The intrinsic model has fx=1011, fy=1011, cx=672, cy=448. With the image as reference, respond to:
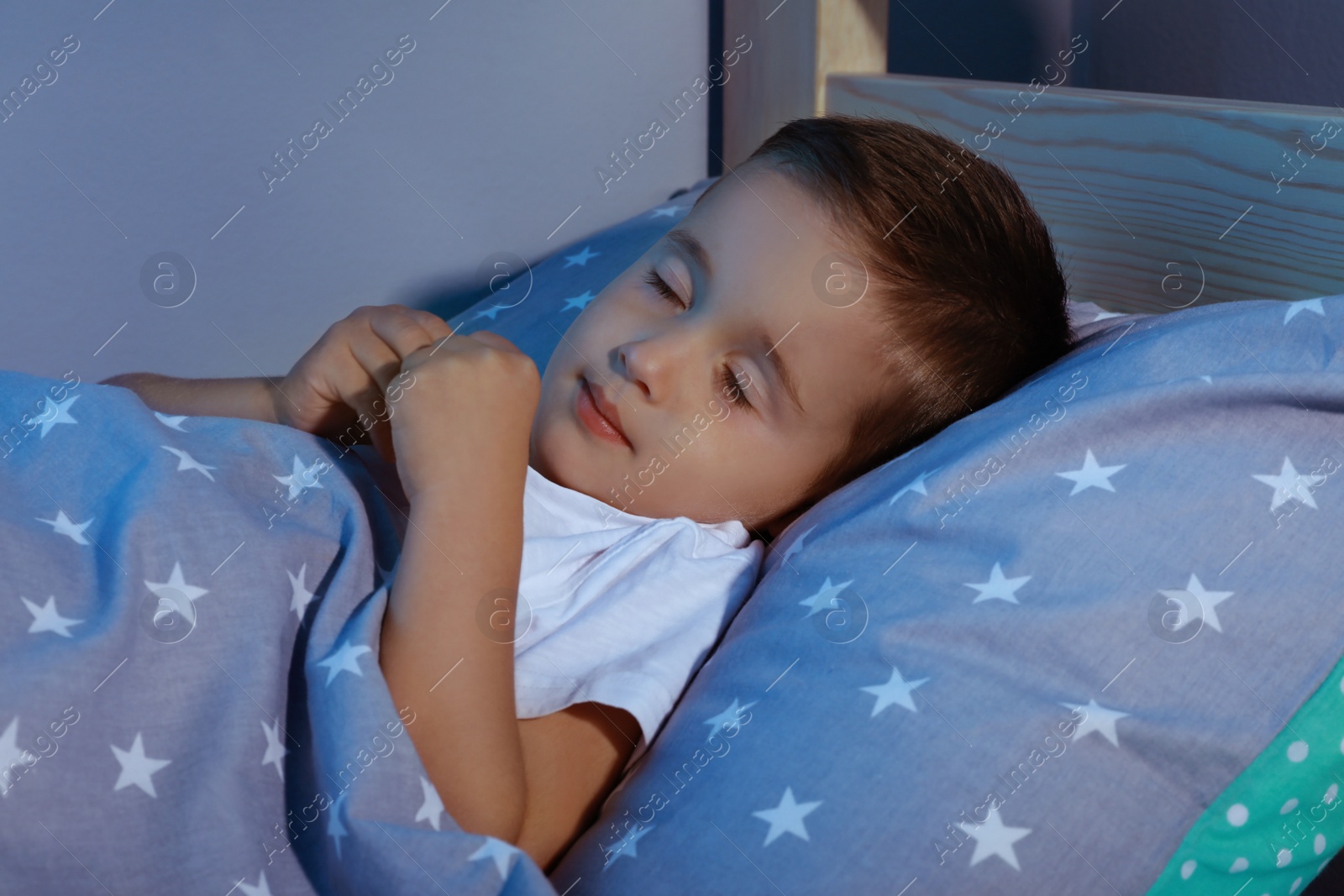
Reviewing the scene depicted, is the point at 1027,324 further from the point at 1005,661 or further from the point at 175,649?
the point at 175,649

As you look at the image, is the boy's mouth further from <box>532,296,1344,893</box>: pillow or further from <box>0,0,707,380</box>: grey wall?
<box>0,0,707,380</box>: grey wall

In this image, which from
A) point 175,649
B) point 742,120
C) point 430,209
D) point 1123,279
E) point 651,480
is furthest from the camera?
point 742,120

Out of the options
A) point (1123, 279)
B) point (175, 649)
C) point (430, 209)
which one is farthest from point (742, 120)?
point (175, 649)

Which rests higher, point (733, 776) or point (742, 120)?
point (742, 120)

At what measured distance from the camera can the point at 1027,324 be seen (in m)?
0.98

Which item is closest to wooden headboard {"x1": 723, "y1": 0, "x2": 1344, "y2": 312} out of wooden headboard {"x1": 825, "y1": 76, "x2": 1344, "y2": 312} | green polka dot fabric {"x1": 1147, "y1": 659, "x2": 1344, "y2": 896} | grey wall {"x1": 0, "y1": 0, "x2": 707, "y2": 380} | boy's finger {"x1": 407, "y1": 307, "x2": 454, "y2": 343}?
wooden headboard {"x1": 825, "y1": 76, "x2": 1344, "y2": 312}

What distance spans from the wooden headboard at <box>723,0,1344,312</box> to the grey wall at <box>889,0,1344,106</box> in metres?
0.31

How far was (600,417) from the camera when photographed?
89 centimetres

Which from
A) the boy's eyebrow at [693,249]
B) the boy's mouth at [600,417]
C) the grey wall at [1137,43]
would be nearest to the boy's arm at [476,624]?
the boy's mouth at [600,417]

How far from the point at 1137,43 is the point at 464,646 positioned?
153 centimetres

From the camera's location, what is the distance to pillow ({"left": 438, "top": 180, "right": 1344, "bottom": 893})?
2.16 feet

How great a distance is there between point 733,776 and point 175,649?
1.25 ft

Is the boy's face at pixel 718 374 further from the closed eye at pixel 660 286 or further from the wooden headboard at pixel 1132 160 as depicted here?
the wooden headboard at pixel 1132 160

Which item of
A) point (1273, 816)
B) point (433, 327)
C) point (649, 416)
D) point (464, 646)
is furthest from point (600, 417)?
point (1273, 816)
